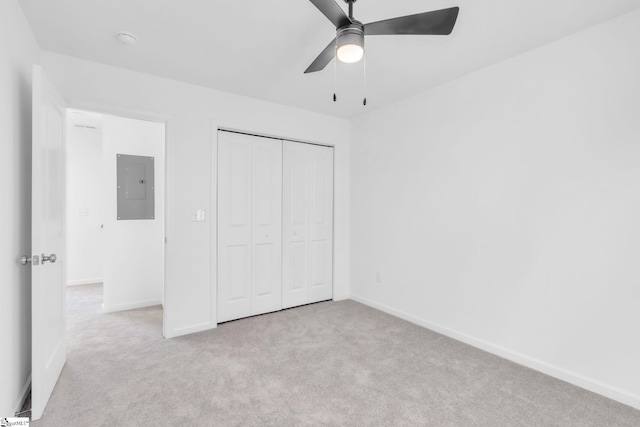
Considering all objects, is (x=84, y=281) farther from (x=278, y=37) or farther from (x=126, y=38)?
(x=278, y=37)

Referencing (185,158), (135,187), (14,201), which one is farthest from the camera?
(135,187)

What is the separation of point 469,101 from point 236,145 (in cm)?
238

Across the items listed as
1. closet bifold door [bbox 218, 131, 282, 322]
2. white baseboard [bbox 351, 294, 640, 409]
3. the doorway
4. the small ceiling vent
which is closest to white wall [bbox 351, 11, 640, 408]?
white baseboard [bbox 351, 294, 640, 409]

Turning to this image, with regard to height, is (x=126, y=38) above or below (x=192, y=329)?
above

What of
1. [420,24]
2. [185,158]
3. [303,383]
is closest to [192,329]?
[303,383]

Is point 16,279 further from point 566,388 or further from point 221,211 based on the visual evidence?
point 566,388

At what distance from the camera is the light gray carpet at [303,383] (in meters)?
1.88

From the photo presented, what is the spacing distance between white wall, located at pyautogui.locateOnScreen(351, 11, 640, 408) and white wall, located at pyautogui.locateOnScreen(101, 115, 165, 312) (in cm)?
305

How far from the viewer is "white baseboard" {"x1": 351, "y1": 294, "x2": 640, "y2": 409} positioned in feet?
6.69

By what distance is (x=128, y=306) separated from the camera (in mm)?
3879

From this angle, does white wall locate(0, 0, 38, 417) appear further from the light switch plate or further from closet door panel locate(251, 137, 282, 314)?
closet door panel locate(251, 137, 282, 314)

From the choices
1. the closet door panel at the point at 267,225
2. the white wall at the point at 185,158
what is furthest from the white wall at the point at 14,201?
the closet door panel at the point at 267,225

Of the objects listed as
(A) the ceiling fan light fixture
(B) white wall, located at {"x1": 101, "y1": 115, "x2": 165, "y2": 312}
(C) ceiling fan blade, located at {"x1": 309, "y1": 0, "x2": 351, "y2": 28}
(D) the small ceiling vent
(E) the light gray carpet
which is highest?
(D) the small ceiling vent

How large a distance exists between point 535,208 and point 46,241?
11.4 ft
